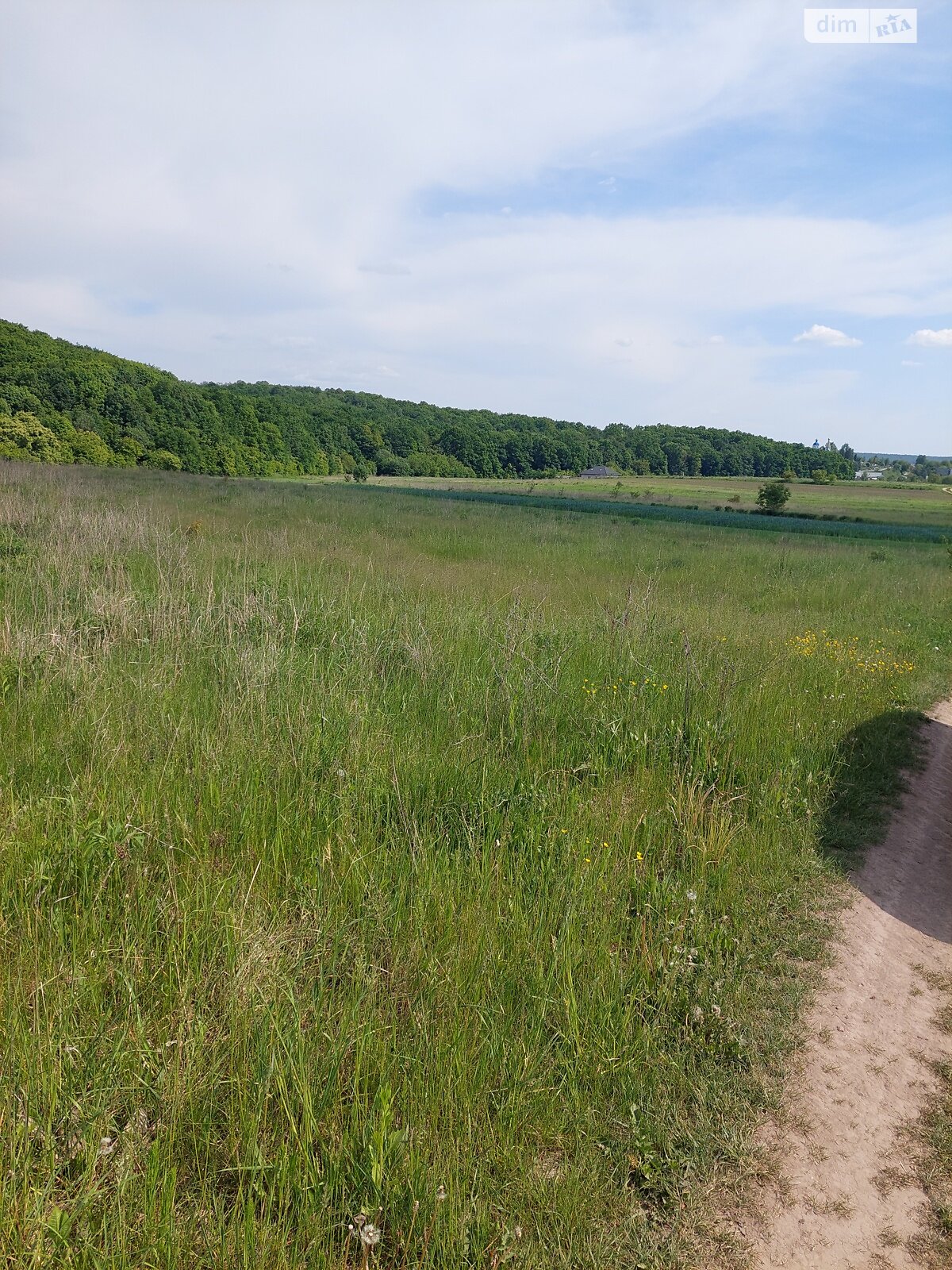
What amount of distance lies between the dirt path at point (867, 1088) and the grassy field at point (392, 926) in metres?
0.19

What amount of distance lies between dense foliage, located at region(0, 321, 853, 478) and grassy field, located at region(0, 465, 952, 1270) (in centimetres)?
6671

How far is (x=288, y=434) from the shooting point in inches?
4788

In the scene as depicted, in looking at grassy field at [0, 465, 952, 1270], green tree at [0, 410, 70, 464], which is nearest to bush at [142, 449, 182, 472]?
green tree at [0, 410, 70, 464]

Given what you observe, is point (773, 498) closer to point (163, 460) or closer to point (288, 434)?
point (163, 460)

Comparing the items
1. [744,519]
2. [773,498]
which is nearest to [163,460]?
[744,519]

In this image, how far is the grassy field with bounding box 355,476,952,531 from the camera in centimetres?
7075

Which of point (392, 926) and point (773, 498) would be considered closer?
point (392, 926)

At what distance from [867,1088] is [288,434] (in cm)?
12838

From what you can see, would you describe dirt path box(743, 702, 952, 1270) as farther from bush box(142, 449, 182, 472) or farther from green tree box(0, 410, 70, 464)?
bush box(142, 449, 182, 472)

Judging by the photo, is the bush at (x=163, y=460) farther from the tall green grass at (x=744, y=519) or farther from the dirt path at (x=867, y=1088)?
the dirt path at (x=867, y=1088)

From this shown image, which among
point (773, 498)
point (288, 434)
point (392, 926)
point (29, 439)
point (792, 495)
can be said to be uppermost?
point (288, 434)

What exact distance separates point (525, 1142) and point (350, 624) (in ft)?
20.0

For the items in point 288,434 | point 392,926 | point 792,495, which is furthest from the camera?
point 288,434

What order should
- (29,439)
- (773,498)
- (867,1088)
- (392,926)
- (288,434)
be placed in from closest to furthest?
(867,1088)
(392,926)
(773,498)
(29,439)
(288,434)
